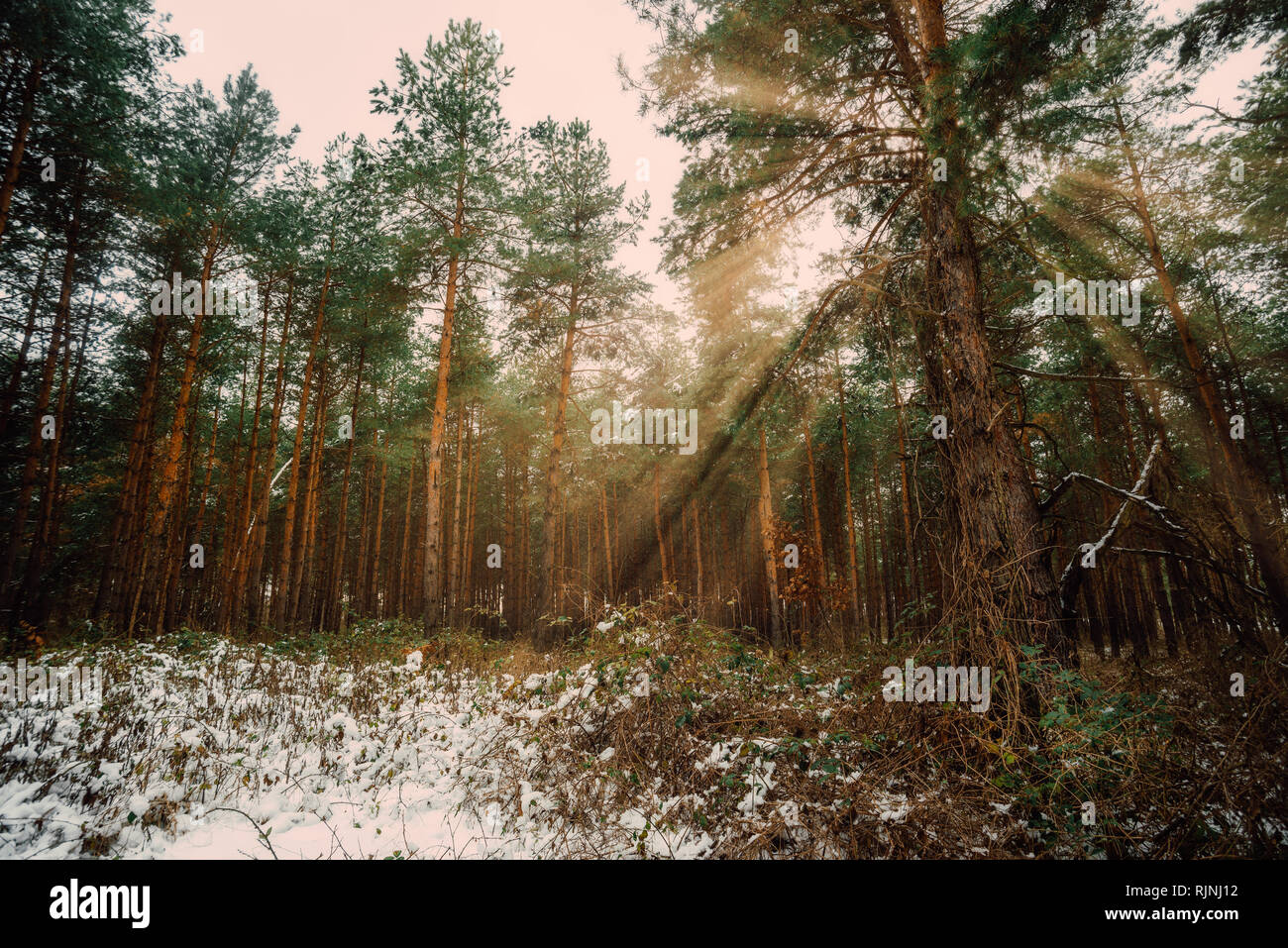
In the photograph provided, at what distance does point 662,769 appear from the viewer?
13.1 ft

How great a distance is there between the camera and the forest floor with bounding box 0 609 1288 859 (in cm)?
278

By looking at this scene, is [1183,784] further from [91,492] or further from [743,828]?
[91,492]

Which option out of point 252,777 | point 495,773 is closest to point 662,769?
point 495,773

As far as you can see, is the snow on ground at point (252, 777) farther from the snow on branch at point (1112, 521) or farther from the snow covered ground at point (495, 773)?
the snow on branch at point (1112, 521)

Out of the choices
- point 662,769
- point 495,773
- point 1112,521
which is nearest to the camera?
point 1112,521

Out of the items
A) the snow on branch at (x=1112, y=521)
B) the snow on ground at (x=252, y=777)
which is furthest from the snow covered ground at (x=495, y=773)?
the snow on branch at (x=1112, y=521)

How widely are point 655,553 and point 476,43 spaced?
1989 centimetres

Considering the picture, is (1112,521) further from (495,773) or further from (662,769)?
(495,773)

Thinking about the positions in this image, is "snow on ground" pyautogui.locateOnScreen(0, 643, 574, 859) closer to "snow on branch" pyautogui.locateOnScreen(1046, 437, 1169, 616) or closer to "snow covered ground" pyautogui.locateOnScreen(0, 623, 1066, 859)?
"snow covered ground" pyautogui.locateOnScreen(0, 623, 1066, 859)

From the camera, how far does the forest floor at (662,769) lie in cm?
278

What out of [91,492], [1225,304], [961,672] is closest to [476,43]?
[961,672]

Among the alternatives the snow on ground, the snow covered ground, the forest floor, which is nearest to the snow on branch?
the forest floor
